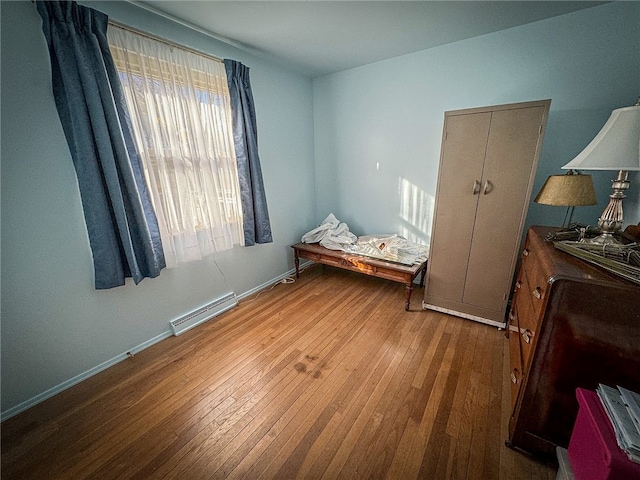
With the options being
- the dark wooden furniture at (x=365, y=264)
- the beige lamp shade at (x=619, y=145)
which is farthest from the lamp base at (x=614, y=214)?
the dark wooden furniture at (x=365, y=264)

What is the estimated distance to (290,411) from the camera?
54.1 inches

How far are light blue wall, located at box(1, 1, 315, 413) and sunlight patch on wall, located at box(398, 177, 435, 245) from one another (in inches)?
86.2

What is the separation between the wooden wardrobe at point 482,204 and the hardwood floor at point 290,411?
A: 0.32m

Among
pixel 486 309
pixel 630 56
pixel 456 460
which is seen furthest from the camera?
pixel 486 309

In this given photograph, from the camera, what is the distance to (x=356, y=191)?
3070mm

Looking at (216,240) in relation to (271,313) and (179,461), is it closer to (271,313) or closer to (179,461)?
(271,313)

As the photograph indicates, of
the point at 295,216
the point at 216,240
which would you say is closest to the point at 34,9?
the point at 216,240

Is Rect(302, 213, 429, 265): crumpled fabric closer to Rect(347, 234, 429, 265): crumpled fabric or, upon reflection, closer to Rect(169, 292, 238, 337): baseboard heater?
Rect(347, 234, 429, 265): crumpled fabric

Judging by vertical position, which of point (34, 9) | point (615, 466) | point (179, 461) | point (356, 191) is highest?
point (34, 9)

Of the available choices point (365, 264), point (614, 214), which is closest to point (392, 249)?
point (365, 264)

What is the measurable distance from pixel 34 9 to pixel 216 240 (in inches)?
63.8

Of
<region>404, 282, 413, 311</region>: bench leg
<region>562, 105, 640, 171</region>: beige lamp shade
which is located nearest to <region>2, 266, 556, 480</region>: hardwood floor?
<region>404, 282, 413, 311</region>: bench leg

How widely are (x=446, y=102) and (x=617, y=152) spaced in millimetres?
1584

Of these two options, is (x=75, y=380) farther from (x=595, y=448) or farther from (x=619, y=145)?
(x=619, y=145)
